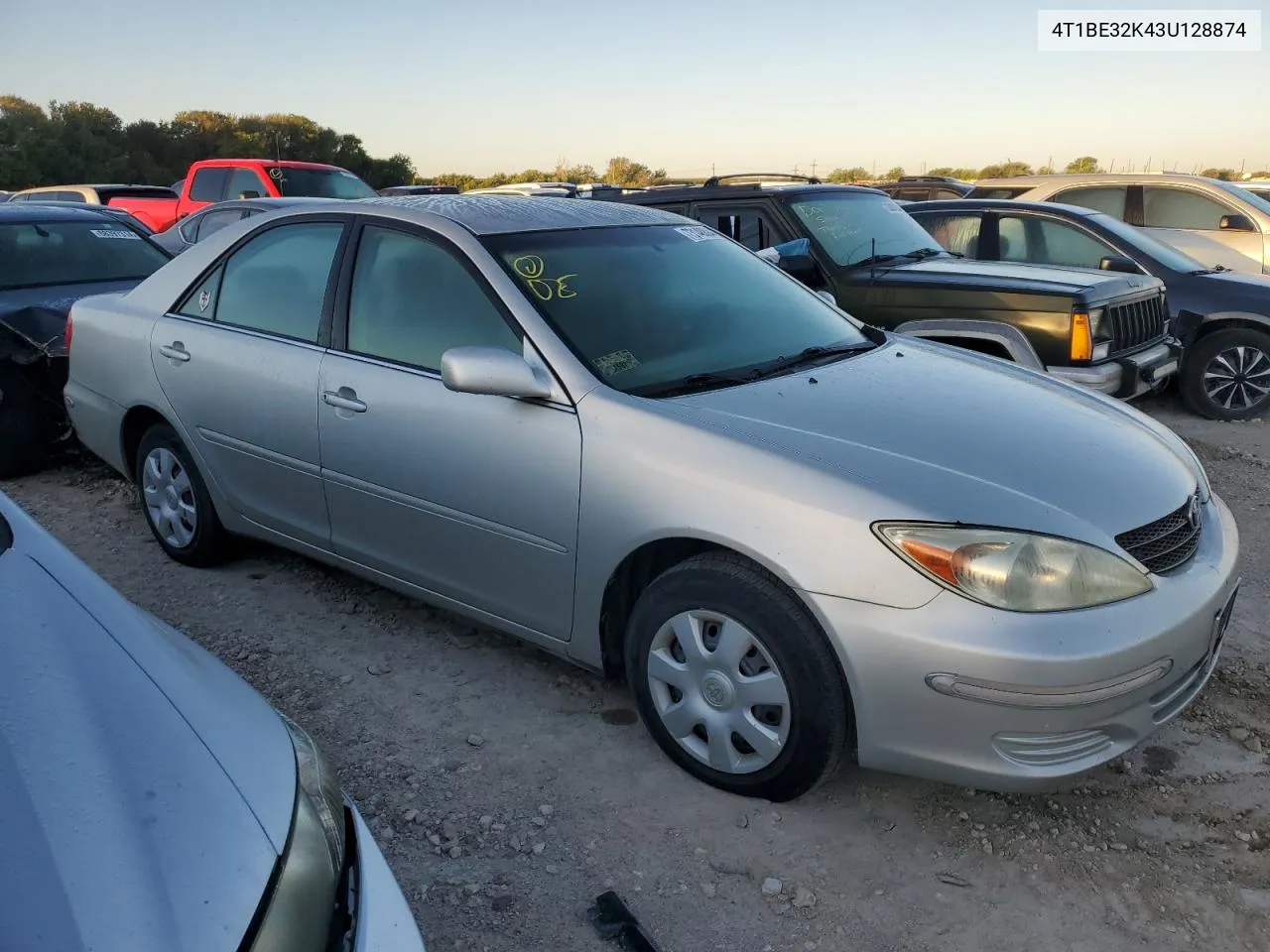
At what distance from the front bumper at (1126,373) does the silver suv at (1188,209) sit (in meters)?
2.80

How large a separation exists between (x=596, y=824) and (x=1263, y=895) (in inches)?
65.7

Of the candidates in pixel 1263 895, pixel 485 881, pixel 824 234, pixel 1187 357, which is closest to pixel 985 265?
pixel 824 234

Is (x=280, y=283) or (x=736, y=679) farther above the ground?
(x=280, y=283)

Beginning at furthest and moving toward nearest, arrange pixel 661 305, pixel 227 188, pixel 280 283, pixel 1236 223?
pixel 227 188, pixel 1236 223, pixel 280 283, pixel 661 305

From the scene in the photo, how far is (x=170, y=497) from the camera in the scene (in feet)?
14.9

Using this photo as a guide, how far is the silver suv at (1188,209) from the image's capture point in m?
9.12

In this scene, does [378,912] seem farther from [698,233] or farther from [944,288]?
[944,288]

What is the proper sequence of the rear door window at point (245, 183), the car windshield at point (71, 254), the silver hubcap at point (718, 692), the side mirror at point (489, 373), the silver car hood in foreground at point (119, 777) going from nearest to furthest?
the silver car hood in foreground at point (119, 777), the silver hubcap at point (718, 692), the side mirror at point (489, 373), the car windshield at point (71, 254), the rear door window at point (245, 183)

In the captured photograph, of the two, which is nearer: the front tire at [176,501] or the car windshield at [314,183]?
the front tire at [176,501]

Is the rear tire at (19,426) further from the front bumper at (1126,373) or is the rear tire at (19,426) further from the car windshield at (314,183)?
the car windshield at (314,183)

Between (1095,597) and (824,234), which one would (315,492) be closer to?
(1095,597)

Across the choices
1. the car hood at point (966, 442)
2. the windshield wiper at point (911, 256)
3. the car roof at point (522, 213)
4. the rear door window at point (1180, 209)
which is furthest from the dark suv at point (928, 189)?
the car hood at point (966, 442)

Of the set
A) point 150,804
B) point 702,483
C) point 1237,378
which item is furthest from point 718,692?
point 1237,378

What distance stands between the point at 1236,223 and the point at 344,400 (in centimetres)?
865
